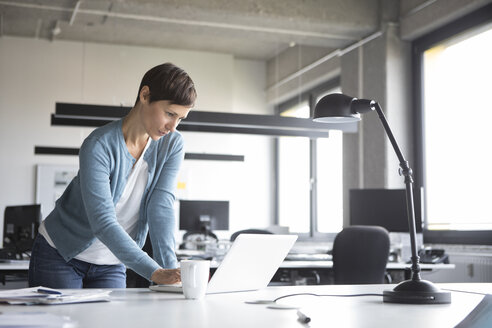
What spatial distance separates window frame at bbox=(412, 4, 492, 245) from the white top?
4145mm

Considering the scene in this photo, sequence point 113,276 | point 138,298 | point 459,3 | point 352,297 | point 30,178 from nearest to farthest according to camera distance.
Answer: point 138,298 < point 352,297 < point 113,276 < point 459,3 < point 30,178

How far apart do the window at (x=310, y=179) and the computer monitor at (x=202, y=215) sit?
1.86m

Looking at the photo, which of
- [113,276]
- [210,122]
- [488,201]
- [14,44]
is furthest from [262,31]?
[113,276]

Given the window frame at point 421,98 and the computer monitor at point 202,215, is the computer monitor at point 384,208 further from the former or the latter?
the computer monitor at point 202,215

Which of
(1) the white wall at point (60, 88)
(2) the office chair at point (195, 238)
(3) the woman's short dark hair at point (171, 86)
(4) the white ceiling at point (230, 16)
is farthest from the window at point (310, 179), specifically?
(3) the woman's short dark hair at point (171, 86)

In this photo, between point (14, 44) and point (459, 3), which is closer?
point (459, 3)

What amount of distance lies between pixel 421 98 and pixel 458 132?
0.66m

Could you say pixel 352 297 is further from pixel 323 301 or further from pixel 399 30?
pixel 399 30

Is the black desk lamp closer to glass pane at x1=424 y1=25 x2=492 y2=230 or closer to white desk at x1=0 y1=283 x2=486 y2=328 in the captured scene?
white desk at x1=0 y1=283 x2=486 y2=328

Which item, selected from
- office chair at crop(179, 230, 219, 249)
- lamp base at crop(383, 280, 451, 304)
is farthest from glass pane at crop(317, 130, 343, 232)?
lamp base at crop(383, 280, 451, 304)

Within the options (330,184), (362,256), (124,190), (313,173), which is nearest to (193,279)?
(124,190)

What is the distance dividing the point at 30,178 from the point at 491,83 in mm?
5686

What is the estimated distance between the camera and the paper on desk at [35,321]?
3.55 ft

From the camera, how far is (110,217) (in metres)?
1.80
